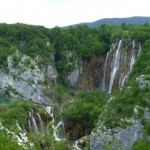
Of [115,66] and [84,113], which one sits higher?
[115,66]

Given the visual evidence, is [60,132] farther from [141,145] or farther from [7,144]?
[7,144]

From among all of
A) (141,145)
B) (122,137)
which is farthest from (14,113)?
(141,145)

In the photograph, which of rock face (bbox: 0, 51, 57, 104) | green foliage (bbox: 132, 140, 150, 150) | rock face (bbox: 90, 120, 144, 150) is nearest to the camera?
green foliage (bbox: 132, 140, 150, 150)

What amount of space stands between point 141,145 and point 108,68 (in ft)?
95.3

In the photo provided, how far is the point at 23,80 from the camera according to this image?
58.1 metres

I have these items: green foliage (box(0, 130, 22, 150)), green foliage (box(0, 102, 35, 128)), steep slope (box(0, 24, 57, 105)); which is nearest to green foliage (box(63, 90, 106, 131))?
green foliage (box(0, 102, 35, 128))

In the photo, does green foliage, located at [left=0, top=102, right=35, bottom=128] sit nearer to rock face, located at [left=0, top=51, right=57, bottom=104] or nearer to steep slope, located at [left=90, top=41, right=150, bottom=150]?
steep slope, located at [left=90, top=41, right=150, bottom=150]

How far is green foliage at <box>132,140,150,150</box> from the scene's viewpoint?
102ft

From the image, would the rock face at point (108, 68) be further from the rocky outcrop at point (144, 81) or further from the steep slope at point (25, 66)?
the rocky outcrop at point (144, 81)

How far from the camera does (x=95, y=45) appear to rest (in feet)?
212

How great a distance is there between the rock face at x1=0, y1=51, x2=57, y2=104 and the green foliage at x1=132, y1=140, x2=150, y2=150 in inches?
984

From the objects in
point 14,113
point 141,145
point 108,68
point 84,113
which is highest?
point 108,68

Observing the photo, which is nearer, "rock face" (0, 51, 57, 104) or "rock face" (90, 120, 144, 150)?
"rock face" (90, 120, 144, 150)

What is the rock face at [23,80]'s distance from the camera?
56.8 m
